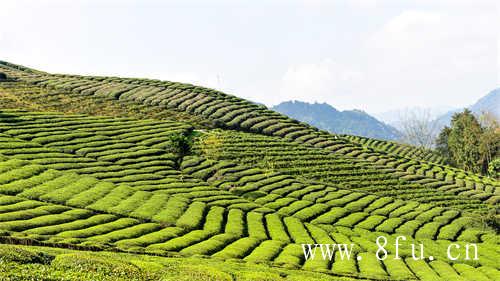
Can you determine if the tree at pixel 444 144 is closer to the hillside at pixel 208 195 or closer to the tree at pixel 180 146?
the hillside at pixel 208 195

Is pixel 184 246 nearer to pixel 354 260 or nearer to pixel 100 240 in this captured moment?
pixel 100 240

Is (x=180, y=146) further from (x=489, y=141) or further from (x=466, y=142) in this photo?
(x=489, y=141)

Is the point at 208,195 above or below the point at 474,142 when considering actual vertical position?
below

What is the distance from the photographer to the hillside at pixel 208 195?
5094 cm

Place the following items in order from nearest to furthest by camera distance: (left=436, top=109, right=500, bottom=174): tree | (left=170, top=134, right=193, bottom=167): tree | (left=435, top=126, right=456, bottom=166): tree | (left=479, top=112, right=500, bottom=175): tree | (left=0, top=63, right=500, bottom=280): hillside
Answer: (left=0, top=63, right=500, bottom=280): hillside → (left=170, top=134, right=193, bottom=167): tree → (left=479, top=112, right=500, bottom=175): tree → (left=436, top=109, right=500, bottom=174): tree → (left=435, top=126, right=456, bottom=166): tree

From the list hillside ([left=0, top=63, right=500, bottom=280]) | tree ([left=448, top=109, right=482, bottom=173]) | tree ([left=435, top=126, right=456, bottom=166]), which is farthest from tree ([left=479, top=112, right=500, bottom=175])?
hillside ([left=0, top=63, right=500, bottom=280])

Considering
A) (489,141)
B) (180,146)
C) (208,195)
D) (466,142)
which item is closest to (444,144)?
(466,142)

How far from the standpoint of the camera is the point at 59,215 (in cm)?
5944

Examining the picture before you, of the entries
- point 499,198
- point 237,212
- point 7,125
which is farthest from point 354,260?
point 7,125

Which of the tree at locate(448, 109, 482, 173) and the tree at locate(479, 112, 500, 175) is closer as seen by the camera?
the tree at locate(479, 112, 500, 175)

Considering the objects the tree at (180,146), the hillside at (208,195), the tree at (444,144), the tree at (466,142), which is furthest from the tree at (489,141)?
the tree at (180,146)

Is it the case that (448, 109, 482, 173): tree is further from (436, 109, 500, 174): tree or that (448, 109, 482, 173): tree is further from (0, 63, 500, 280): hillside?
(0, 63, 500, 280): hillside

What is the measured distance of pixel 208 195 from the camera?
84562 mm

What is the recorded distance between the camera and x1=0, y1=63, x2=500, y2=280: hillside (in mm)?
50938
